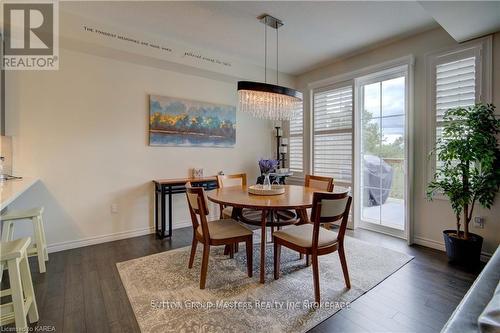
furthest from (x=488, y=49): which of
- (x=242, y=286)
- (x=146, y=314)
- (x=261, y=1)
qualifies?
(x=146, y=314)

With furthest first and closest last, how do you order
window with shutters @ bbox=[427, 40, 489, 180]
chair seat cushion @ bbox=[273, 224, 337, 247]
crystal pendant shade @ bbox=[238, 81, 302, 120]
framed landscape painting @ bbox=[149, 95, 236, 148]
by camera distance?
framed landscape painting @ bbox=[149, 95, 236, 148]
window with shutters @ bbox=[427, 40, 489, 180]
crystal pendant shade @ bbox=[238, 81, 302, 120]
chair seat cushion @ bbox=[273, 224, 337, 247]

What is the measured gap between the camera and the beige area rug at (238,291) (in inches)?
67.0

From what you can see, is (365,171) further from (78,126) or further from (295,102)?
(78,126)

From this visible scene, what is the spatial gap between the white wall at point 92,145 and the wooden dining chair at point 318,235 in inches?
90.1

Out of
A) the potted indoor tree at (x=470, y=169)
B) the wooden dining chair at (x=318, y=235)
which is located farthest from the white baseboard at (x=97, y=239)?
the potted indoor tree at (x=470, y=169)

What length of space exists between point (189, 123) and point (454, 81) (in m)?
3.61

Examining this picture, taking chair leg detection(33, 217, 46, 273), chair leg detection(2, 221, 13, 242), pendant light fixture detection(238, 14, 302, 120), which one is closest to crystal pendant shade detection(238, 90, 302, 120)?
pendant light fixture detection(238, 14, 302, 120)

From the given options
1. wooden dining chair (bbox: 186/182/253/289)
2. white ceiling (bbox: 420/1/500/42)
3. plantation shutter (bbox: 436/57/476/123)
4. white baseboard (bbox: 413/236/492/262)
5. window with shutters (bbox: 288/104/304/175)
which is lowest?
white baseboard (bbox: 413/236/492/262)

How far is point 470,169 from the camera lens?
2658 millimetres

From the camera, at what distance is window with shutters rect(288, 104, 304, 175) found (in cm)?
478

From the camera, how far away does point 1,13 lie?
8.20 feet

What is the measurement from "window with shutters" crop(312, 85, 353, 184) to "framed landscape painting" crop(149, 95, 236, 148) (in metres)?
1.57

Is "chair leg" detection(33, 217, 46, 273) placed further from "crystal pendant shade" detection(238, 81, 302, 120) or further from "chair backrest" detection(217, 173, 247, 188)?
"crystal pendant shade" detection(238, 81, 302, 120)

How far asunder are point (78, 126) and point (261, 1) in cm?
266
